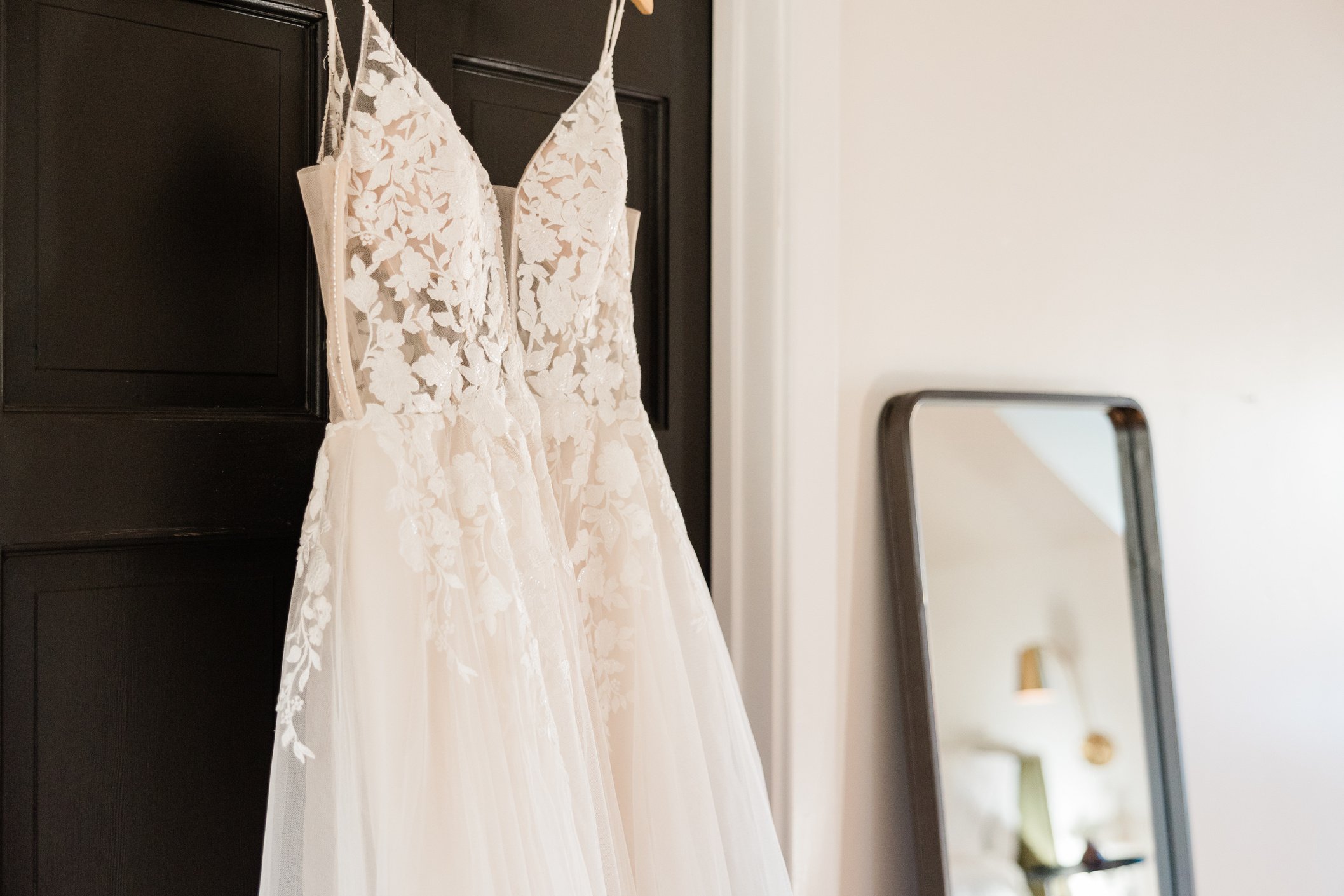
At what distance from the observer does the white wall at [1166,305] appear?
3.70 feet

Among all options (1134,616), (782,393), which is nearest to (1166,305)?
(1134,616)

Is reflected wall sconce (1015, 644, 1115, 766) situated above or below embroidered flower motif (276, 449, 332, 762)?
below

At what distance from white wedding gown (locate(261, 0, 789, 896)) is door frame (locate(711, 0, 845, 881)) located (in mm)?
191

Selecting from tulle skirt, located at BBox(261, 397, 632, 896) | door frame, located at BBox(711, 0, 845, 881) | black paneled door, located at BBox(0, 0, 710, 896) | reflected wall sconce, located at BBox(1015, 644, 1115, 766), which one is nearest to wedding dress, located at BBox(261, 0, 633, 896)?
tulle skirt, located at BBox(261, 397, 632, 896)

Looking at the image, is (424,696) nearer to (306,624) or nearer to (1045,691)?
(306,624)

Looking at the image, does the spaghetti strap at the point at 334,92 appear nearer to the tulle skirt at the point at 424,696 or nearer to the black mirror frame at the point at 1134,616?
the tulle skirt at the point at 424,696

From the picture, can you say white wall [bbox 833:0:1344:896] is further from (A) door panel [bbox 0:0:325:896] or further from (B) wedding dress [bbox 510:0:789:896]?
(A) door panel [bbox 0:0:325:896]

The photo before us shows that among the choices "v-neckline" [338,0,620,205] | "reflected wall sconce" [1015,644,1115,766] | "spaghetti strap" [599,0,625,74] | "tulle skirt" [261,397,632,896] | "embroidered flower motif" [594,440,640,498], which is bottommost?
"reflected wall sconce" [1015,644,1115,766]

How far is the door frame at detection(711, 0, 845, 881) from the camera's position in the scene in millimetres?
1028

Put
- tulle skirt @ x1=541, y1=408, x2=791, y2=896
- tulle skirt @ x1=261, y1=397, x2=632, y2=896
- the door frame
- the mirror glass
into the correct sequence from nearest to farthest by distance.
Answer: tulle skirt @ x1=261, y1=397, x2=632, y2=896
tulle skirt @ x1=541, y1=408, x2=791, y2=896
the door frame
the mirror glass

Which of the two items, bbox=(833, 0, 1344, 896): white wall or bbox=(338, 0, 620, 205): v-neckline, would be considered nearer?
bbox=(338, 0, 620, 205): v-neckline

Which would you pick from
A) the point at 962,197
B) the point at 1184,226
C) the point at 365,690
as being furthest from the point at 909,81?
the point at 365,690

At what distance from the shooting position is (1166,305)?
58.0 inches

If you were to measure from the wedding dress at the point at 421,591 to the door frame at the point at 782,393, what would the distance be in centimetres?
30
